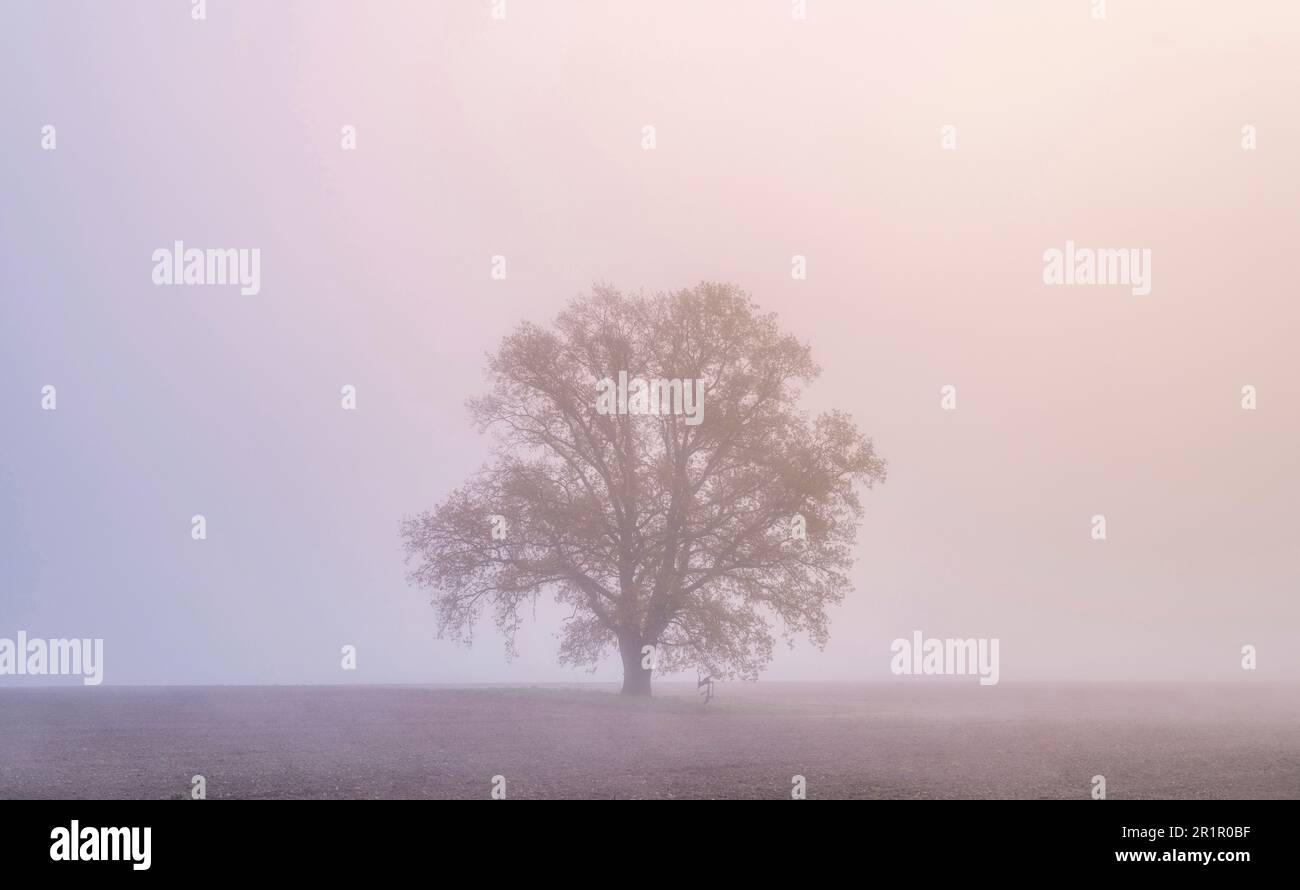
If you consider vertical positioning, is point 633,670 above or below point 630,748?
above

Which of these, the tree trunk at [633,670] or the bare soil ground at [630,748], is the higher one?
the tree trunk at [633,670]

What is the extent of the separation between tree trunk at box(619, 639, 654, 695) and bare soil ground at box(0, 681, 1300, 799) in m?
1.56

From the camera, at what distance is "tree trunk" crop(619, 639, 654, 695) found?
47500 millimetres

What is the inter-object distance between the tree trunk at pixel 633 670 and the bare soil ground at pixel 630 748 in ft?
5.10

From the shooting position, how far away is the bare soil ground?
80.9 ft

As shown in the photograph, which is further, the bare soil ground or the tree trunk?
the tree trunk

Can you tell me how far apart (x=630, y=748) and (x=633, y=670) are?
16.6 m

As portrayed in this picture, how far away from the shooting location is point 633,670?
47594 millimetres

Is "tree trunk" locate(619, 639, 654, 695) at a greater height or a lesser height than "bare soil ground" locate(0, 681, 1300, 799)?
greater

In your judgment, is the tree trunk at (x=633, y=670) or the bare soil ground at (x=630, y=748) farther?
the tree trunk at (x=633, y=670)

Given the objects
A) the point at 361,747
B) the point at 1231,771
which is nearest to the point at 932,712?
the point at 1231,771

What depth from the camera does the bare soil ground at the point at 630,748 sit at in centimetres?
2467

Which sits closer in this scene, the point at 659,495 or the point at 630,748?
the point at 630,748
